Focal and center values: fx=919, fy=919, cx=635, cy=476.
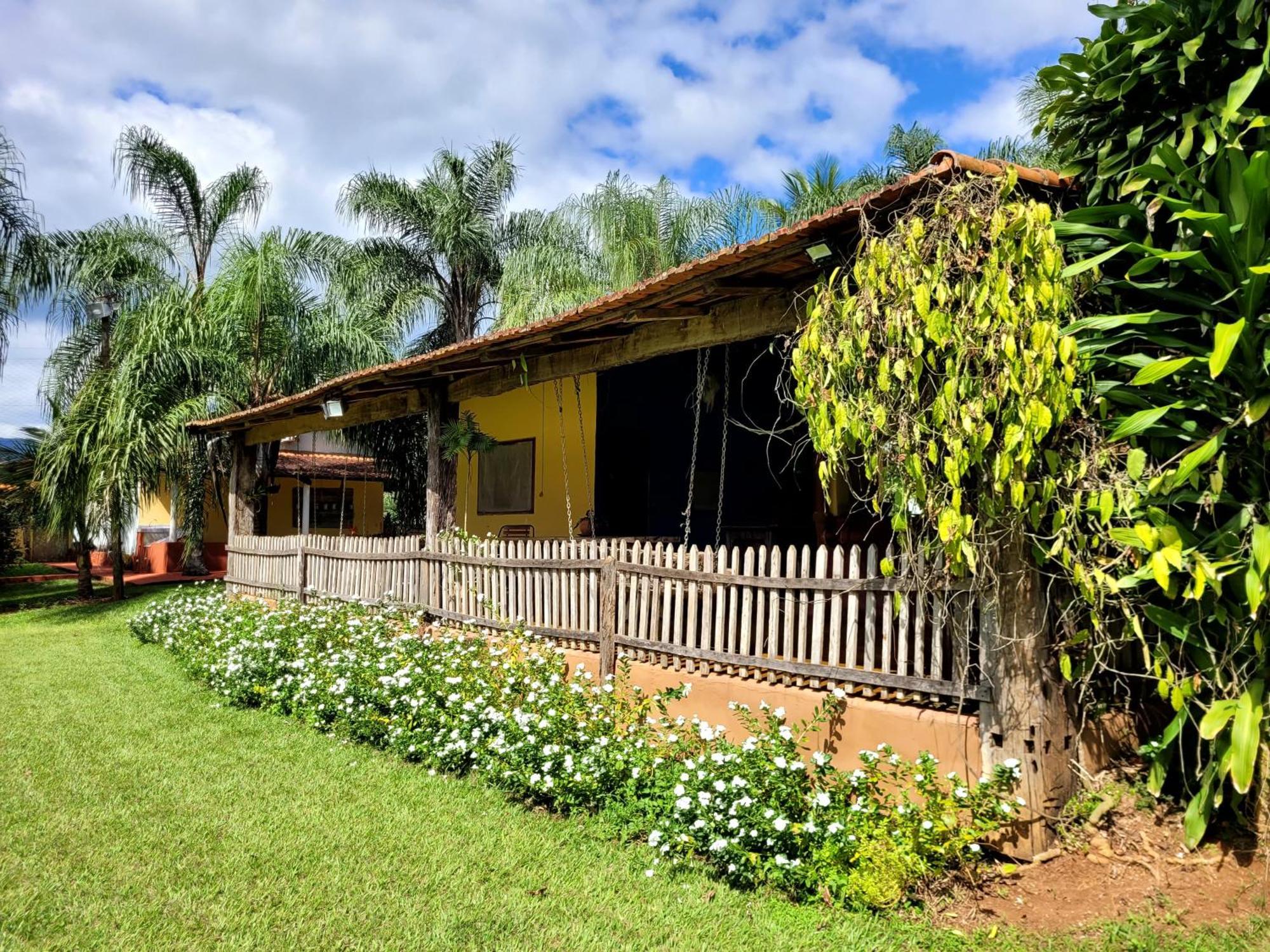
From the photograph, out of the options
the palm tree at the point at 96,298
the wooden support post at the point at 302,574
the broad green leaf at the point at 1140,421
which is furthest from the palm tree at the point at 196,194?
the broad green leaf at the point at 1140,421

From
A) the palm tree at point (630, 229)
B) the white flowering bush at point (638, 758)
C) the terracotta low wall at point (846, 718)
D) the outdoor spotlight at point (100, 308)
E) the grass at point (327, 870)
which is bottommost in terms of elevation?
the grass at point (327, 870)

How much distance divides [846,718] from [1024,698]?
0.98 meters

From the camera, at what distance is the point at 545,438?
40.7ft

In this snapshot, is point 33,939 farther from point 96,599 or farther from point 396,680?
point 96,599

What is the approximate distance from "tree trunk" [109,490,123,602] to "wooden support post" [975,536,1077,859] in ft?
44.4

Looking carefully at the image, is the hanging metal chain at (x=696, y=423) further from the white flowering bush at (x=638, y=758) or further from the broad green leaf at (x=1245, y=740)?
the broad green leaf at (x=1245, y=740)

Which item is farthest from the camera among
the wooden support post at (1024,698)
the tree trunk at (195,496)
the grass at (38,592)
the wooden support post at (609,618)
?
the grass at (38,592)

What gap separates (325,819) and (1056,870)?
3689 mm

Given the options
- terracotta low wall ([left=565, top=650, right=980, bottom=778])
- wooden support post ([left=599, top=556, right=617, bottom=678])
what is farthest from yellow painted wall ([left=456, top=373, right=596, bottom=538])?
terracotta low wall ([left=565, top=650, right=980, bottom=778])

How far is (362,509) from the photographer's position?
2608cm

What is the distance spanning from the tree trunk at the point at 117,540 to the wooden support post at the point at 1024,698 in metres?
13.5

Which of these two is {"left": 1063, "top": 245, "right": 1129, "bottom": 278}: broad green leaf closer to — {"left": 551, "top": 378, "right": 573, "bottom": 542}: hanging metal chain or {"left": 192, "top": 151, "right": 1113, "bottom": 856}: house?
{"left": 192, "top": 151, "right": 1113, "bottom": 856}: house

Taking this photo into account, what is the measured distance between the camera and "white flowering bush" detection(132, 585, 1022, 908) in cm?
402

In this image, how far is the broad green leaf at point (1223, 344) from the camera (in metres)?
3.36
